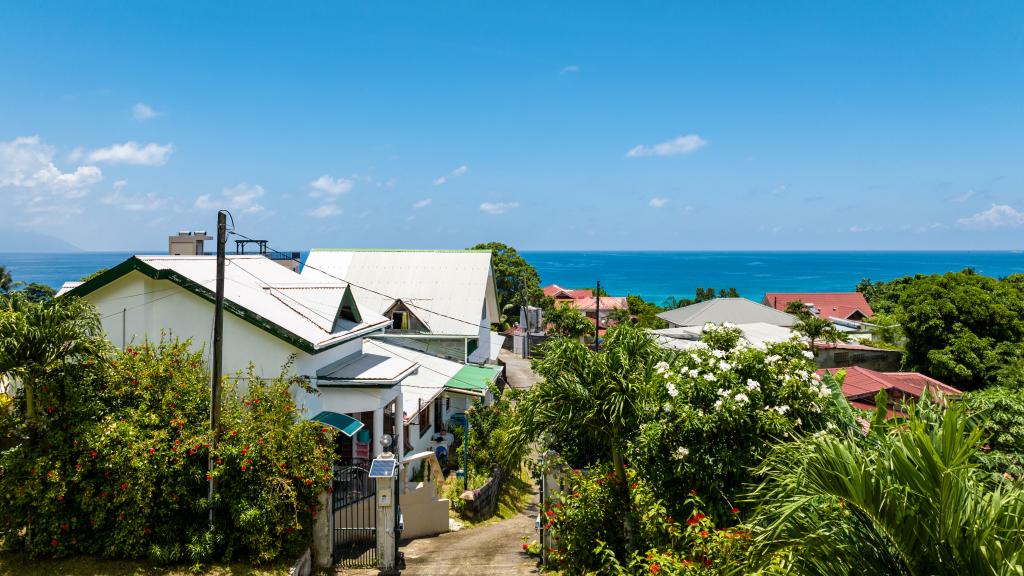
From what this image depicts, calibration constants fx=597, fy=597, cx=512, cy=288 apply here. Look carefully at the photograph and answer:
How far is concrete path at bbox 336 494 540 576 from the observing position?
37.9ft

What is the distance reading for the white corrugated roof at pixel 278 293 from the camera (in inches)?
549

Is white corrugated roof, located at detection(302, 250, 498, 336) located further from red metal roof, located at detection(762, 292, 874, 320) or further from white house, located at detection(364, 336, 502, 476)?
red metal roof, located at detection(762, 292, 874, 320)

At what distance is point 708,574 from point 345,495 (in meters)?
8.91

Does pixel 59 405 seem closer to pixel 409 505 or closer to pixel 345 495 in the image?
pixel 345 495

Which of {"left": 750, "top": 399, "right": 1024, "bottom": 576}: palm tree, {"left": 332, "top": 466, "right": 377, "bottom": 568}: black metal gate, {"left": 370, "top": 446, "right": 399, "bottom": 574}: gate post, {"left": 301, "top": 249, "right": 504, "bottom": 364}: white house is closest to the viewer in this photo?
{"left": 750, "top": 399, "right": 1024, "bottom": 576}: palm tree

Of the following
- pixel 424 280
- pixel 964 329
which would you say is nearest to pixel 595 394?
pixel 424 280

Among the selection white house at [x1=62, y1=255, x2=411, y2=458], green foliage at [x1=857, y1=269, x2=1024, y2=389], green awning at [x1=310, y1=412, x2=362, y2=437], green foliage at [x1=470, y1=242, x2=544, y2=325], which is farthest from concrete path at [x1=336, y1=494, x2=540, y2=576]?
green foliage at [x1=470, y1=242, x2=544, y2=325]

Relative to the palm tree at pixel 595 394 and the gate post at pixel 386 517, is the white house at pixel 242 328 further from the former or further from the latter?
the palm tree at pixel 595 394

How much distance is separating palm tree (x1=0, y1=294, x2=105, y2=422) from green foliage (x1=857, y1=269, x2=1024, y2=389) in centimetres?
3277

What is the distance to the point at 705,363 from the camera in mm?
9008

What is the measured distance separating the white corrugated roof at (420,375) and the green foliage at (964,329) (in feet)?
75.9

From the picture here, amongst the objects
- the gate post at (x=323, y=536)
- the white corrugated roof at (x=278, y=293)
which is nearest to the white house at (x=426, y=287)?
the white corrugated roof at (x=278, y=293)

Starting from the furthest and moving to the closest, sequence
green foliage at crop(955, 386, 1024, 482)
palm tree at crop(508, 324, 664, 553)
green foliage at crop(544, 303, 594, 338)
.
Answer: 1. green foliage at crop(544, 303, 594, 338)
2. palm tree at crop(508, 324, 664, 553)
3. green foliage at crop(955, 386, 1024, 482)

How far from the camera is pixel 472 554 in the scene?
41.0 feet
